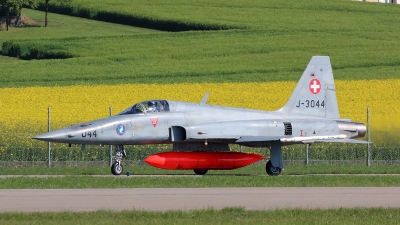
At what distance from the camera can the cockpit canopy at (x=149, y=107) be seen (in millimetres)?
25812

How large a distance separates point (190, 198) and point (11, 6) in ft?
198

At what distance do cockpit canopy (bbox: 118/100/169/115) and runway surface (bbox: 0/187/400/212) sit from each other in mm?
6785

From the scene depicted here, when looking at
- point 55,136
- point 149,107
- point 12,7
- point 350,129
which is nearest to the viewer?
point 55,136

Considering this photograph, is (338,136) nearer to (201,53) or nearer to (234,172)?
(234,172)

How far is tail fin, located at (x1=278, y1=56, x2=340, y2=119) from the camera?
93.1ft

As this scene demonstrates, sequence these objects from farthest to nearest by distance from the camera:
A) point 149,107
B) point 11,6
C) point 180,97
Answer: point 11,6 → point 180,97 → point 149,107

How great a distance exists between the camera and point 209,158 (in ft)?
84.0

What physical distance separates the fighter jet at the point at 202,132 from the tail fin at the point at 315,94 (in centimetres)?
49

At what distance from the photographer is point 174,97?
4097cm

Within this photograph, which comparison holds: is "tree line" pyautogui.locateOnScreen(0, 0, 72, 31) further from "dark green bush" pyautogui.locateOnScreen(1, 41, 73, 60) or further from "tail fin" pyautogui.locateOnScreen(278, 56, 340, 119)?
"tail fin" pyautogui.locateOnScreen(278, 56, 340, 119)

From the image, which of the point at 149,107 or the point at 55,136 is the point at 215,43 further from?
the point at 55,136

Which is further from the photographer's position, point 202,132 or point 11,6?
point 11,6

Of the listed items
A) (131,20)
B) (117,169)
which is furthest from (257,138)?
(131,20)

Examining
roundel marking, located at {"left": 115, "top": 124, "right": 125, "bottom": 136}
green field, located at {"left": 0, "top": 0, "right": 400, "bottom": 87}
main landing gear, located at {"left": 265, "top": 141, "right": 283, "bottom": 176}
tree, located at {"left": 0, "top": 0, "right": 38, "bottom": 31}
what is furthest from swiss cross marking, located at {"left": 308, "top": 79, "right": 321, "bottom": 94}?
tree, located at {"left": 0, "top": 0, "right": 38, "bottom": 31}
